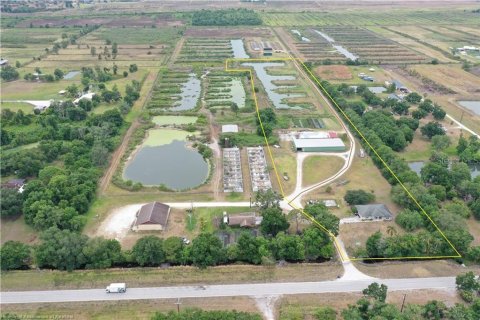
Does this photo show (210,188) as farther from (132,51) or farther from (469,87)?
(132,51)

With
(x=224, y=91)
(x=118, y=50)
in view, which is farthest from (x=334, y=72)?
(x=118, y=50)

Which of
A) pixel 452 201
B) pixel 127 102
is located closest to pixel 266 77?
pixel 127 102

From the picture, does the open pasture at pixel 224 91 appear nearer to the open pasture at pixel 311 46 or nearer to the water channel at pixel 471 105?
the open pasture at pixel 311 46

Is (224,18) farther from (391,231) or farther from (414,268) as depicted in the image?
(414,268)

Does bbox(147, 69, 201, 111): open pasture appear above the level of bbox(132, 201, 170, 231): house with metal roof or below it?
above

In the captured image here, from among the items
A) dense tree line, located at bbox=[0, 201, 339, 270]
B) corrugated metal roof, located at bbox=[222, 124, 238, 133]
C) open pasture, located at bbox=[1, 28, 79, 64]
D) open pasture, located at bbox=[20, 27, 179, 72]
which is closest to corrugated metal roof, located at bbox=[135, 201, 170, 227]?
dense tree line, located at bbox=[0, 201, 339, 270]

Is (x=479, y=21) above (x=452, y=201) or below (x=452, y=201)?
above

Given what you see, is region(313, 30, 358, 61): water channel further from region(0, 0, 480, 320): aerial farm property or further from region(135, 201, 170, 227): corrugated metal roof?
region(135, 201, 170, 227): corrugated metal roof
